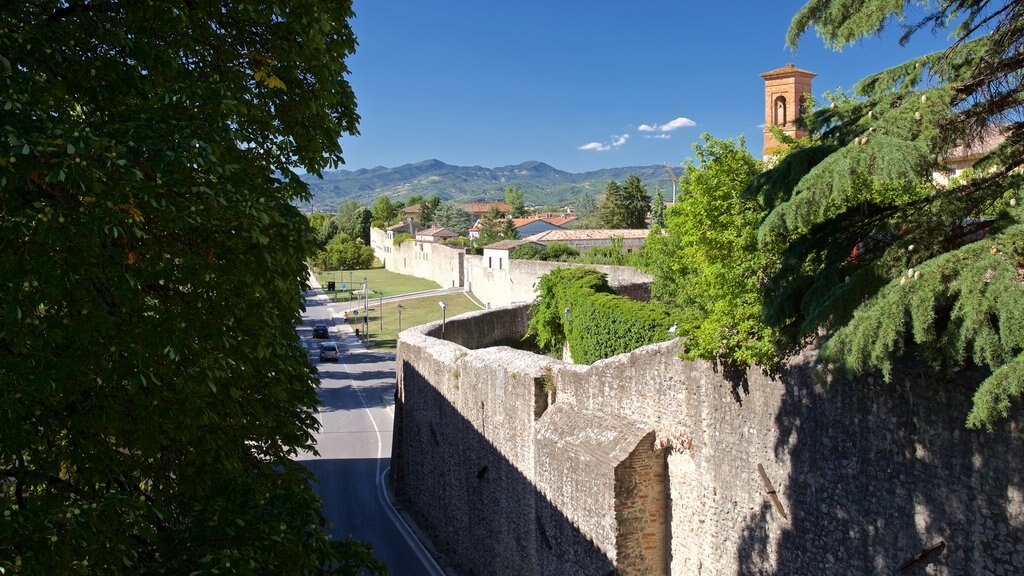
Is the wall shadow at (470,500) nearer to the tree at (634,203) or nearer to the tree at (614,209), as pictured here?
the tree at (614,209)

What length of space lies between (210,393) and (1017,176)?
6719 mm

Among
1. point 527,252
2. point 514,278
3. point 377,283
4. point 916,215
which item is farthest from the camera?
point 377,283

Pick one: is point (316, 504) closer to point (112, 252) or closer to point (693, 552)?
point (112, 252)

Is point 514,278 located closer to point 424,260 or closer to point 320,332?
point 320,332

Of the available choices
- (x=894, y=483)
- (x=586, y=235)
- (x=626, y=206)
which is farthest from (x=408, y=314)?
(x=894, y=483)

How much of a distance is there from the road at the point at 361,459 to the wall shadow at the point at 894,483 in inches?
199

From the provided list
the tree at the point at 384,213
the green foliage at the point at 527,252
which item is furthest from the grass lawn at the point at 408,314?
the tree at the point at 384,213

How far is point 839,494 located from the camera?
830 cm

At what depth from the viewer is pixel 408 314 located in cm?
5072

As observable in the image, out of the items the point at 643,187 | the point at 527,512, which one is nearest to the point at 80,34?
the point at 527,512

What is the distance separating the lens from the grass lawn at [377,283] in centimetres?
6919

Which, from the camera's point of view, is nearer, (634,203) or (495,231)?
(634,203)

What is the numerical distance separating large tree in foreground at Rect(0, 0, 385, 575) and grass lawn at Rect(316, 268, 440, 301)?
58970mm

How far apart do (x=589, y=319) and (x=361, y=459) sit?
8.84m
